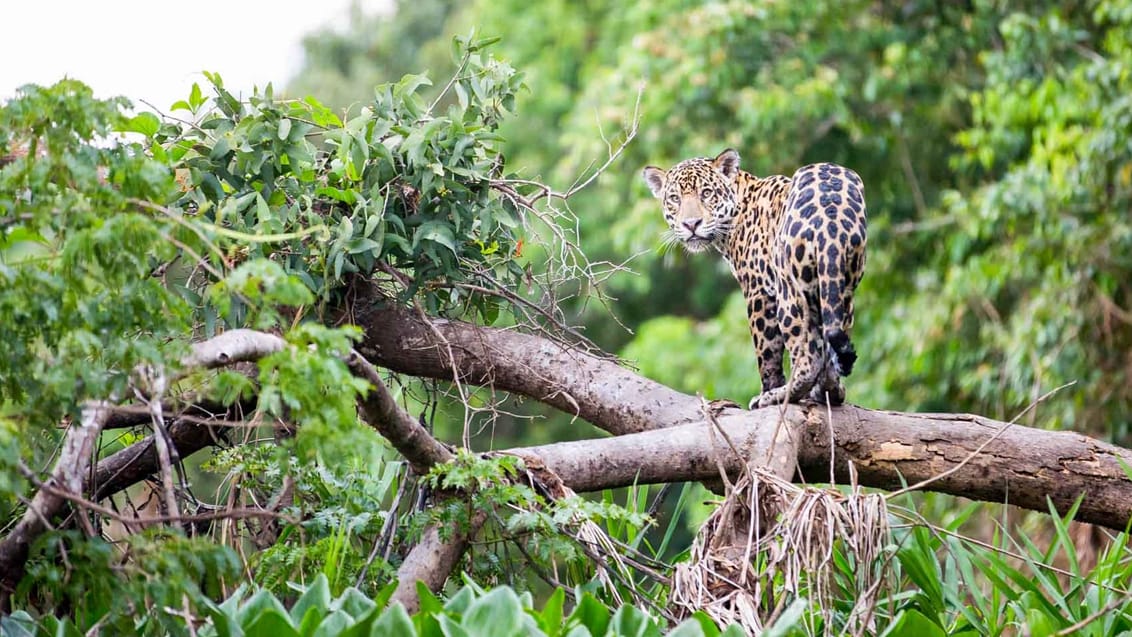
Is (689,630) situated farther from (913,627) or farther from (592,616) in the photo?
(913,627)

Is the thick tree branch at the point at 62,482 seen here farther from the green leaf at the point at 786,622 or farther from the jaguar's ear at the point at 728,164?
the jaguar's ear at the point at 728,164

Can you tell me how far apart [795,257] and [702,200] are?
103cm

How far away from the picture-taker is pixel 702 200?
19.7ft

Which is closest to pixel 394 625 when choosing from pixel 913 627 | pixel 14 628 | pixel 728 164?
pixel 14 628

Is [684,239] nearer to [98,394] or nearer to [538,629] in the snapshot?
[538,629]

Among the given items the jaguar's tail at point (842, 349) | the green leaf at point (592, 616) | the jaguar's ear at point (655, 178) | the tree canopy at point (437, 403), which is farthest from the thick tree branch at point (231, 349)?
the jaguar's ear at point (655, 178)

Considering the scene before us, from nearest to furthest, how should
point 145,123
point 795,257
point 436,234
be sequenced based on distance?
point 145,123, point 436,234, point 795,257

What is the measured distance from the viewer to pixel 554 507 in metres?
3.96

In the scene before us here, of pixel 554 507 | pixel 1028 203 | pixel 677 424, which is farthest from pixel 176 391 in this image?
pixel 1028 203

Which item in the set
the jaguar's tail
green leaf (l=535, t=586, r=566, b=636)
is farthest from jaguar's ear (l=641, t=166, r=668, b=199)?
green leaf (l=535, t=586, r=566, b=636)

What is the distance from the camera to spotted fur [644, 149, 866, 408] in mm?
4969

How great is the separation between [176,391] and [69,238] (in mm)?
816

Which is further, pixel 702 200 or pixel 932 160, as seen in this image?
pixel 932 160

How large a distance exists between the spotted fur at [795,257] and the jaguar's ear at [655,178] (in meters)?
0.45
